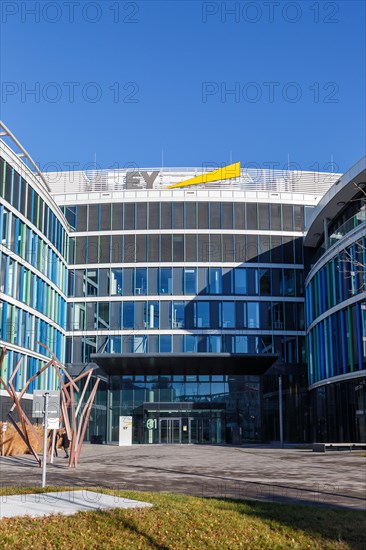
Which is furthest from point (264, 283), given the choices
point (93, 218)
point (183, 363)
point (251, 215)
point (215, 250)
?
point (93, 218)

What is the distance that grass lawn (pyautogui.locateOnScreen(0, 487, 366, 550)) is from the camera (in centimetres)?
998

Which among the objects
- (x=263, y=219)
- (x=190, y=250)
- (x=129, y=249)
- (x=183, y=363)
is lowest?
(x=183, y=363)

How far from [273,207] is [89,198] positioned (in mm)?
17263

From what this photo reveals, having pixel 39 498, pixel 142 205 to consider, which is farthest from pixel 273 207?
pixel 39 498

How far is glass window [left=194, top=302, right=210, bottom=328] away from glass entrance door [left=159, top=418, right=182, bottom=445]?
8.55m

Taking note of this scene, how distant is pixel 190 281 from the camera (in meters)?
59.8

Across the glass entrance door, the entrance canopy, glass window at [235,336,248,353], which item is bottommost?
the glass entrance door

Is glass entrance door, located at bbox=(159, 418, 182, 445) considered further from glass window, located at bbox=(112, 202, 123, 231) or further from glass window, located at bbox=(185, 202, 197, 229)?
glass window, located at bbox=(112, 202, 123, 231)

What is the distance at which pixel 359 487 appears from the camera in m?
18.8

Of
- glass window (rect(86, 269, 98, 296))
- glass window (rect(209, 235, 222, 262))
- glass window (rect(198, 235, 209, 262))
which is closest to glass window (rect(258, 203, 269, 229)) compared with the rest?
glass window (rect(209, 235, 222, 262))

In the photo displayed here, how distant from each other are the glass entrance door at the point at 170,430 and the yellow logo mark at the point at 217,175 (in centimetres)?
2336

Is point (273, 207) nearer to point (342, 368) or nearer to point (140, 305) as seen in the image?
point (140, 305)

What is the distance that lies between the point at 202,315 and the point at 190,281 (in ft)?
10.9

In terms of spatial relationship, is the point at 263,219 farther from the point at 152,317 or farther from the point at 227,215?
the point at 152,317
